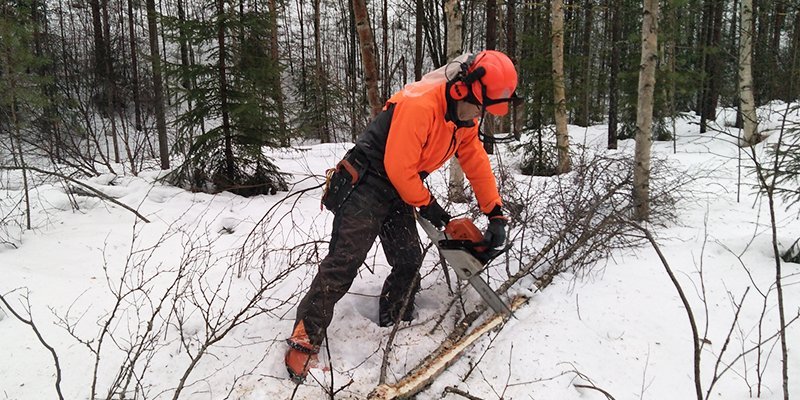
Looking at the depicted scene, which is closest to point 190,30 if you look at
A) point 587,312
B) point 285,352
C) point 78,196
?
point 78,196

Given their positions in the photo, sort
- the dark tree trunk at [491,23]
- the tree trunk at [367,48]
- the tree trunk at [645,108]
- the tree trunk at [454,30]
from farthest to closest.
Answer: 1. the dark tree trunk at [491,23]
2. the tree trunk at [454,30]
3. the tree trunk at [367,48]
4. the tree trunk at [645,108]

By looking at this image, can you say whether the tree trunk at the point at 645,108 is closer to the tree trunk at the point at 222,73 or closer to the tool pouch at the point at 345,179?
the tool pouch at the point at 345,179

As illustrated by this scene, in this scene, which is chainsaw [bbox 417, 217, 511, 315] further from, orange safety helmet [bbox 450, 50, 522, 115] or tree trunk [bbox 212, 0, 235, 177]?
tree trunk [bbox 212, 0, 235, 177]

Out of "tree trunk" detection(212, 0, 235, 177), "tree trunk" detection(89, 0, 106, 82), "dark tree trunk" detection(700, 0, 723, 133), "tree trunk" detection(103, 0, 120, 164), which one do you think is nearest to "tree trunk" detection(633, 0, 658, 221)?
"tree trunk" detection(212, 0, 235, 177)

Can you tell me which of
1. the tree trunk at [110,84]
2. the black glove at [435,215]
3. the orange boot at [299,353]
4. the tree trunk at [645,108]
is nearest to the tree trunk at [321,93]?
the black glove at [435,215]

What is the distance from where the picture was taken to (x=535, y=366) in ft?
8.38

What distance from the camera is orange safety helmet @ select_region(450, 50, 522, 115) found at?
2.39 meters

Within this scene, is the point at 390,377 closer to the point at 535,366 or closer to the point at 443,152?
the point at 535,366

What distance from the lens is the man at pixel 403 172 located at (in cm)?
244

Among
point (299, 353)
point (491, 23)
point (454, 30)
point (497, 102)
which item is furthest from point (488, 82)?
point (491, 23)

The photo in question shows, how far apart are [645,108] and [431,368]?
12.4 feet

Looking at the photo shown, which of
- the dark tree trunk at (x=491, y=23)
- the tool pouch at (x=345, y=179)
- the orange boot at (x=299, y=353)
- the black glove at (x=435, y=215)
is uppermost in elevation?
the dark tree trunk at (x=491, y=23)

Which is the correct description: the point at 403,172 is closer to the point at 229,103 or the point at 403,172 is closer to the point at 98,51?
the point at 229,103

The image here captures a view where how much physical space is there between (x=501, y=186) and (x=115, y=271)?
143 inches
